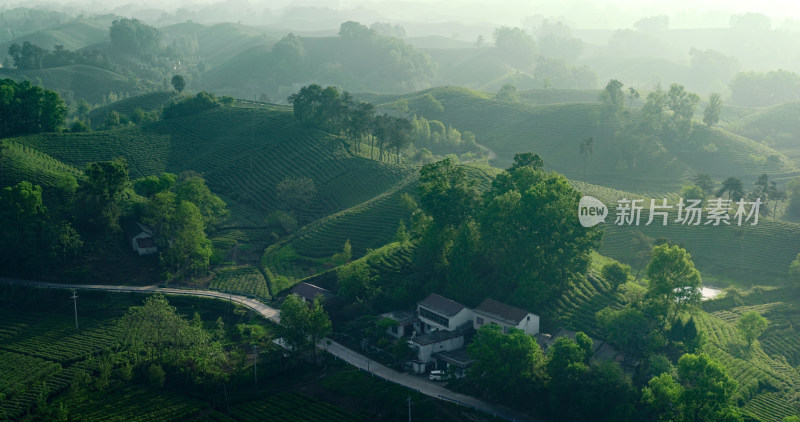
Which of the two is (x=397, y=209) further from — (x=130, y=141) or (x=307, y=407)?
(x=130, y=141)

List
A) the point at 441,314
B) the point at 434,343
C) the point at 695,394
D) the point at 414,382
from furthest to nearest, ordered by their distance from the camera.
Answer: the point at 441,314 < the point at 434,343 < the point at 414,382 < the point at 695,394

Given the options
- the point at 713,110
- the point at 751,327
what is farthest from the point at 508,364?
the point at 713,110

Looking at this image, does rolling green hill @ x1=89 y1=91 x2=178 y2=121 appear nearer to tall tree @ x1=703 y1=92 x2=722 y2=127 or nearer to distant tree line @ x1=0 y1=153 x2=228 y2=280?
distant tree line @ x1=0 y1=153 x2=228 y2=280

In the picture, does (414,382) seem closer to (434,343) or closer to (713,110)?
(434,343)

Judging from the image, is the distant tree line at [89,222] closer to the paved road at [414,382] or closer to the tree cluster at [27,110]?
the paved road at [414,382]

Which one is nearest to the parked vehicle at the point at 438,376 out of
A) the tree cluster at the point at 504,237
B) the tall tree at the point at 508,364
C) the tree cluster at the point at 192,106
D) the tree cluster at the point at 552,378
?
the tree cluster at the point at 552,378

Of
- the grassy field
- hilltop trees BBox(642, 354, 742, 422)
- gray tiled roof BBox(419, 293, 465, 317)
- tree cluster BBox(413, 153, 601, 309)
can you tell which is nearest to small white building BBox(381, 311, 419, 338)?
gray tiled roof BBox(419, 293, 465, 317)

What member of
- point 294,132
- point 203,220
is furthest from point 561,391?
point 294,132
